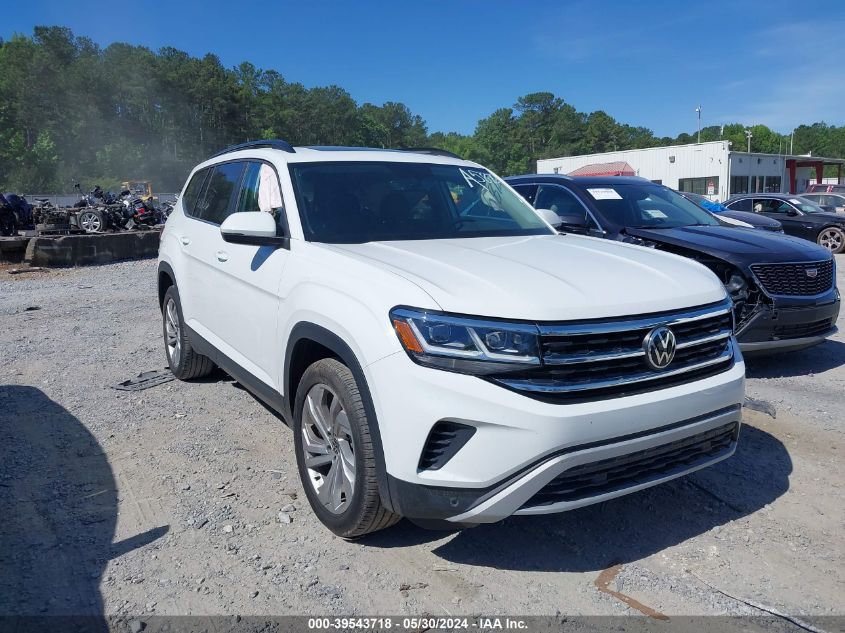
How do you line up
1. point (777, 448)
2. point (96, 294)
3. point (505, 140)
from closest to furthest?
point (777, 448)
point (96, 294)
point (505, 140)

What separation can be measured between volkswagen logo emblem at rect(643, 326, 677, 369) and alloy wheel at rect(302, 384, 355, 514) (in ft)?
4.22

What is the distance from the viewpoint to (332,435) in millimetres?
3215

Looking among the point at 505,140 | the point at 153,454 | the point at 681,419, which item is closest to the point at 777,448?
the point at 681,419

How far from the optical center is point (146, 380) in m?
5.98

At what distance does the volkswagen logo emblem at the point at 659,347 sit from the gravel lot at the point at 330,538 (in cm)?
92

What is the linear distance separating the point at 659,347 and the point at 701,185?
45620 mm

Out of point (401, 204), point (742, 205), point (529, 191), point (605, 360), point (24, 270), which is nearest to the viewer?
point (605, 360)

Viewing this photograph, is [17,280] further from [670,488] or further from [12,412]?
[670,488]

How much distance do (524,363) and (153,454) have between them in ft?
9.25

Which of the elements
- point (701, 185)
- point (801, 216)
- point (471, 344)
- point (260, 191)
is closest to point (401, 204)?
point (260, 191)

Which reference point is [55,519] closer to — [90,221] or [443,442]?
[443,442]

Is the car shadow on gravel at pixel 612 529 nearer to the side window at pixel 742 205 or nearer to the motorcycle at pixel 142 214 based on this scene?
the side window at pixel 742 205

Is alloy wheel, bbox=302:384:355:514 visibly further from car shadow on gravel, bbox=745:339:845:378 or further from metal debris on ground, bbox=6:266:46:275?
metal debris on ground, bbox=6:266:46:275

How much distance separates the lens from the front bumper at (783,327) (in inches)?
220
